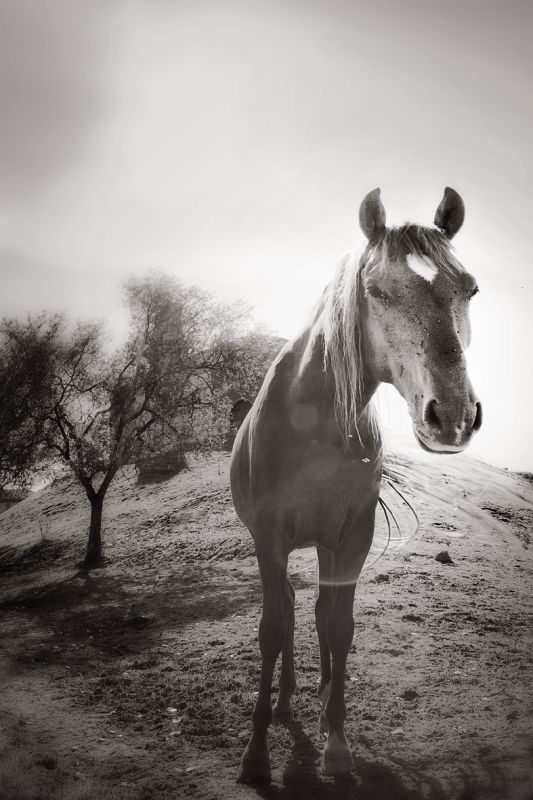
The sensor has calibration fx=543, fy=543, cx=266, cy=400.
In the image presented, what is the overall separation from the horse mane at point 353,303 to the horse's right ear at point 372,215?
2.4 inches

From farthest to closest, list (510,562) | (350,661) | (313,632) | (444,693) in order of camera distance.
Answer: (510,562), (313,632), (350,661), (444,693)

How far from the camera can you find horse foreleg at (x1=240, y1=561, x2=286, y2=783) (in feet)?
11.0

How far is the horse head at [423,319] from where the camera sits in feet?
7.69

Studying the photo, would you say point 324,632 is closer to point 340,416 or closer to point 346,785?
point 346,785

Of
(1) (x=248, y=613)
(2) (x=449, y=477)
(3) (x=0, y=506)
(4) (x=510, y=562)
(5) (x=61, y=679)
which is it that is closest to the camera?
(5) (x=61, y=679)

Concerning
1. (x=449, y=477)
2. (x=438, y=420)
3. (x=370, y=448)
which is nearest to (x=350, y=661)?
(x=370, y=448)

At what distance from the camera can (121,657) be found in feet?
23.4

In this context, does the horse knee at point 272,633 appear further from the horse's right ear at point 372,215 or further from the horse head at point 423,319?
the horse's right ear at point 372,215

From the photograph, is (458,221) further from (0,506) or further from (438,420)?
(0,506)

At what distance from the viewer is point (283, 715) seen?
423 cm

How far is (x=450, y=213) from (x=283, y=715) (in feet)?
12.5

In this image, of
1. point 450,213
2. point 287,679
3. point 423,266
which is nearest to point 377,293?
point 423,266

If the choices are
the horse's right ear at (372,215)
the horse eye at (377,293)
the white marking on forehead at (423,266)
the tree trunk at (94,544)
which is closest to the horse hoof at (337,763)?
the horse eye at (377,293)

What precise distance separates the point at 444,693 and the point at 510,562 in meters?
6.46
